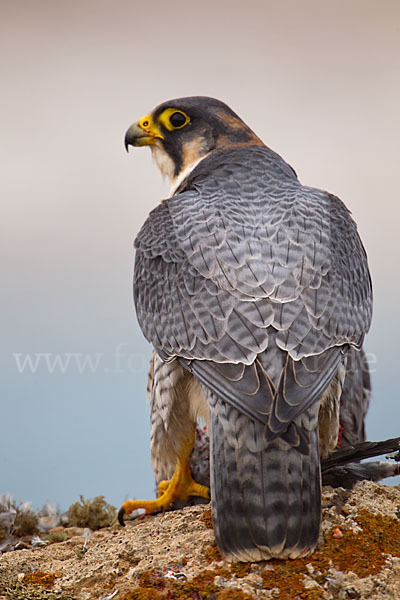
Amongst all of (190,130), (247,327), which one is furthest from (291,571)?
(190,130)

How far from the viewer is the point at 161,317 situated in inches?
90.7

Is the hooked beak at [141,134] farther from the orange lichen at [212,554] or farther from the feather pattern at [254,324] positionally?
the orange lichen at [212,554]

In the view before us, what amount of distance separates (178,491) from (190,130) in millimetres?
1732

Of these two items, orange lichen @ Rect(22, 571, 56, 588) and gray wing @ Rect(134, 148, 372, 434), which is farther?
orange lichen @ Rect(22, 571, 56, 588)

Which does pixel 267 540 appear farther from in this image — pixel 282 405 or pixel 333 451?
pixel 333 451

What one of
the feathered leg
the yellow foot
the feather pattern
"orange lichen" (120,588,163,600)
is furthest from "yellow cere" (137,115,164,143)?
"orange lichen" (120,588,163,600)

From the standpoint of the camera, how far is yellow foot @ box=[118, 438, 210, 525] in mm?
2678

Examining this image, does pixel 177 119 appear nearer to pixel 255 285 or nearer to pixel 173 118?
pixel 173 118

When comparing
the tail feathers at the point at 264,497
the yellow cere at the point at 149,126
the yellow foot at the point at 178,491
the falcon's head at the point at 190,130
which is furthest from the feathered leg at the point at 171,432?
the yellow cere at the point at 149,126

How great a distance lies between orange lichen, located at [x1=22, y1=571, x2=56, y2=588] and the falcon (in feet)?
1.84

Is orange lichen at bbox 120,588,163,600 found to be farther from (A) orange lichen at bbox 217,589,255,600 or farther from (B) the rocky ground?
(A) orange lichen at bbox 217,589,255,600

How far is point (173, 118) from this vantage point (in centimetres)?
307

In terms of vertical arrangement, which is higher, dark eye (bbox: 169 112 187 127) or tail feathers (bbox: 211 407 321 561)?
dark eye (bbox: 169 112 187 127)

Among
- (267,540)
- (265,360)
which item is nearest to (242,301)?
(265,360)
